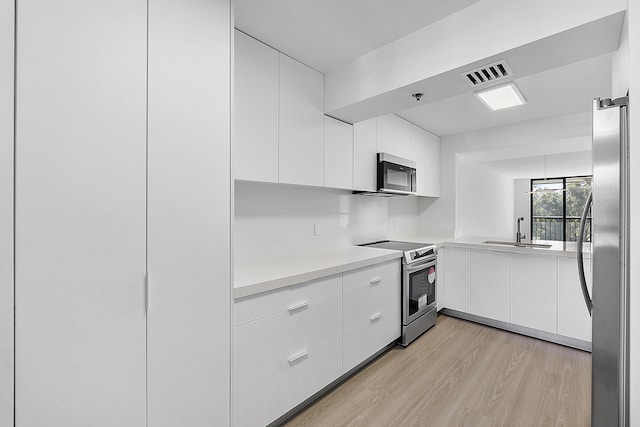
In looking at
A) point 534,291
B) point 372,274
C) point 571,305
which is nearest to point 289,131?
point 372,274

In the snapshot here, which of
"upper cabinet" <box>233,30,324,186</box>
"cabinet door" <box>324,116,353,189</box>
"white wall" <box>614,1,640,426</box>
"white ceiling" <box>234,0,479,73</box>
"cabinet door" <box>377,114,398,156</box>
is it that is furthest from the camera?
"cabinet door" <box>377,114,398,156</box>

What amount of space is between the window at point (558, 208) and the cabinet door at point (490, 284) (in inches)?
99.1

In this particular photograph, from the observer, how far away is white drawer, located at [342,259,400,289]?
2.16 metres

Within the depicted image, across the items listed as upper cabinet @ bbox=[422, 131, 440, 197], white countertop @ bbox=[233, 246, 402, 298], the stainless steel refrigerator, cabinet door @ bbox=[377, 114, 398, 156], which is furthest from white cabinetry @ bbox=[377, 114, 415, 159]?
the stainless steel refrigerator

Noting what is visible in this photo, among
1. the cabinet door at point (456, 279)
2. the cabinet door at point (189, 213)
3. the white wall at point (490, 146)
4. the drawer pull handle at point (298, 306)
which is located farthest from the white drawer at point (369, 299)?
the white wall at point (490, 146)

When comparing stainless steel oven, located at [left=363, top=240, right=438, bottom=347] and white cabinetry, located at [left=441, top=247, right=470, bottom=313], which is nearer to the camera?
stainless steel oven, located at [left=363, top=240, right=438, bottom=347]

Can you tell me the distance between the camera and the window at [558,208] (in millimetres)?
4973

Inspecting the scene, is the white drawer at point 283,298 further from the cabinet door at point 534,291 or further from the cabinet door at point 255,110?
the cabinet door at point 534,291

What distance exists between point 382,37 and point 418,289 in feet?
7.22

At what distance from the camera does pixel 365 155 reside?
287cm

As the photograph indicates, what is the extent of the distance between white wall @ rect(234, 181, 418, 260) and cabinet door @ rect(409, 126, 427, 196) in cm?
42

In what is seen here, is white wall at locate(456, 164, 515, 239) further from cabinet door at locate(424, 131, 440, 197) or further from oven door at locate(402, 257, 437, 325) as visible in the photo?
oven door at locate(402, 257, 437, 325)

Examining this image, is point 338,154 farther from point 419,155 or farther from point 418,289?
point 419,155

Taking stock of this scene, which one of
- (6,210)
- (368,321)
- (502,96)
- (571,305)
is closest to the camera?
(6,210)
